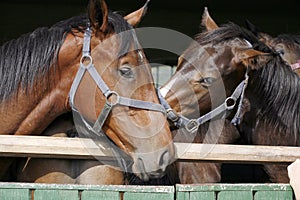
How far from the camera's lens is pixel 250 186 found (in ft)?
5.68

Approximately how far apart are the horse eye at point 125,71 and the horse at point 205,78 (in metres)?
0.62

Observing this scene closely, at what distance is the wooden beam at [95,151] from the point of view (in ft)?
6.19

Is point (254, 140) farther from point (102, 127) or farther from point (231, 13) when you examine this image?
point (231, 13)

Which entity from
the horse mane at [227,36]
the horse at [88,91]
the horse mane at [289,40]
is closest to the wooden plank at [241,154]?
the horse at [88,91]

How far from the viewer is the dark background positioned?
19.7ft

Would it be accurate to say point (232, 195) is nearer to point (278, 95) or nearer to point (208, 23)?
point (278, 95)

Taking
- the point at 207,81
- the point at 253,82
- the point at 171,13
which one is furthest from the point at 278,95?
the point at 171,13

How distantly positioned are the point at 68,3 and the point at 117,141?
162 inches

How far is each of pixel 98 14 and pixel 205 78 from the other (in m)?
0.80

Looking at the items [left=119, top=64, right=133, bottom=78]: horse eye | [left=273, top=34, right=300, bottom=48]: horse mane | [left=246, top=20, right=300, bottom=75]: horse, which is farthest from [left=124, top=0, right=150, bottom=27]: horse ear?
[left=273, top=34, right=300, bottom=48]: horse mane

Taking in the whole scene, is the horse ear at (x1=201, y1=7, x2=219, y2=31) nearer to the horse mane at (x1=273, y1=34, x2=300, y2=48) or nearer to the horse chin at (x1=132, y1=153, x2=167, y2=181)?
the horse mane at (x1=273, y1=34, x2=300, y2=48)

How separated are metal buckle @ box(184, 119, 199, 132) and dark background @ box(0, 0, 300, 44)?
11.2ft

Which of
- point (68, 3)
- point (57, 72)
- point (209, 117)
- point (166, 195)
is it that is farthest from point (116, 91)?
point (68, 3)

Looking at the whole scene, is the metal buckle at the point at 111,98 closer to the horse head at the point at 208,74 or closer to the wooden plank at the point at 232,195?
the wooden plank at the point at 232,195
